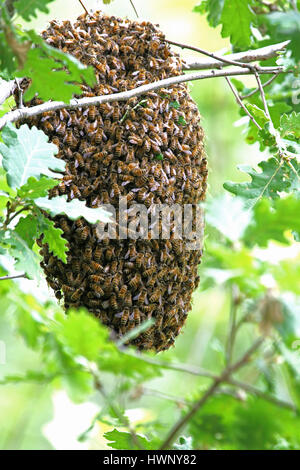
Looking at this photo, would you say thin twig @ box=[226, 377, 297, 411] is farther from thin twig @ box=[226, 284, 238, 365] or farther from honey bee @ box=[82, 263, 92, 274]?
honey bee @ box=[82, 263, 92, 274]

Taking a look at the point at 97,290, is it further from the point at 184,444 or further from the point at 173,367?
the point at 173,367

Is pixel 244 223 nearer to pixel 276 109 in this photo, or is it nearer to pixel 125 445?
pixel 125 445

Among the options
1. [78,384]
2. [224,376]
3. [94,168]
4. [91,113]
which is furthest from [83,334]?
[91,113]

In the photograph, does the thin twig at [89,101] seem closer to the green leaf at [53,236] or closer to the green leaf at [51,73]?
the green leaf at [51,73]

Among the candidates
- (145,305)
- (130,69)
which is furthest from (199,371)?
(130,69)

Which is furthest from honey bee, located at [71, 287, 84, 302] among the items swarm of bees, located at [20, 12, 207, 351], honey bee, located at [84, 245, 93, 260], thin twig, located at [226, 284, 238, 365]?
thin twig, located at [226, 284, 238, 365]
